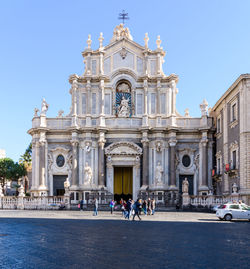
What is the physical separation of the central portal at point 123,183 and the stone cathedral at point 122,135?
0.11 meters

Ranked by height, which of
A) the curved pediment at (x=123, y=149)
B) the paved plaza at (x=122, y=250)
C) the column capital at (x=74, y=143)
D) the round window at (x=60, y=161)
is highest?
the column capital at (x=74, y=143)

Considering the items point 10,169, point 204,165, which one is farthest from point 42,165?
point 10,169

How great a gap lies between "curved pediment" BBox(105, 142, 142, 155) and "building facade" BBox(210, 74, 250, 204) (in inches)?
320

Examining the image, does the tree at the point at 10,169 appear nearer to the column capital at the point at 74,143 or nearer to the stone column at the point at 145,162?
the column capital at the point at 74,143

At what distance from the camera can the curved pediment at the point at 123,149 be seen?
42.7 metres

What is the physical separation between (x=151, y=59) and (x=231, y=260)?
35.5m

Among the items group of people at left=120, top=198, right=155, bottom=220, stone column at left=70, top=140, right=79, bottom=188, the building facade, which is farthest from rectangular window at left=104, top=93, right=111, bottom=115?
group of people at left=120, top=198, right=155, bottom=220

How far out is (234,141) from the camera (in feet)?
114

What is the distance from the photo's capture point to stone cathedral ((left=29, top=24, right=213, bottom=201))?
42.3 m

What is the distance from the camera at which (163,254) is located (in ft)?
38.1

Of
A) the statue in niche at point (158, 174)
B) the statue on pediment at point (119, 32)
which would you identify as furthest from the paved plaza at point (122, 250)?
the statue on pediment at point (119, 32)

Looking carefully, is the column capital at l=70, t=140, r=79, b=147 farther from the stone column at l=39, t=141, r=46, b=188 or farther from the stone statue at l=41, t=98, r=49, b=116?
the stone statue at l=41, t=98, r=49, b=116

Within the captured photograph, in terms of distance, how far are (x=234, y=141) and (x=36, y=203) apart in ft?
62.0

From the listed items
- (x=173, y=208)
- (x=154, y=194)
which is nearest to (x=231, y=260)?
(x=173, y=208)
